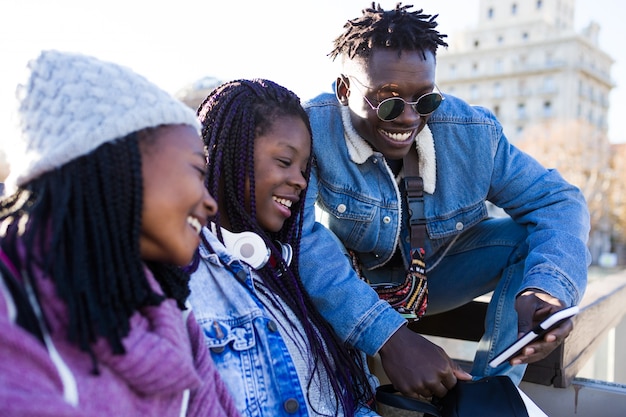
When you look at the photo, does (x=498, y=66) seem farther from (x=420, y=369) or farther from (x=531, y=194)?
(x=420, y=369)

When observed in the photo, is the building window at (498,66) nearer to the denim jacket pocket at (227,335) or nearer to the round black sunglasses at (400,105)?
the round black sunglasses at (400,105)

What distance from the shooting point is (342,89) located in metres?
2.76

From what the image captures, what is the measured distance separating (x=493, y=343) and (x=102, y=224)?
1835 millimetres

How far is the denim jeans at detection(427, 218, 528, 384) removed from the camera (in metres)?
2.46

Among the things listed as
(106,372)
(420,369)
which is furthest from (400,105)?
(106,372)

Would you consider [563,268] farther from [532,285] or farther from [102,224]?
[102,224]

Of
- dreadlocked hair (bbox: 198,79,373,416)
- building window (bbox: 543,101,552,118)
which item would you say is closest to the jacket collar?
dreadlocked hair (bbox: 198,79,373,416)

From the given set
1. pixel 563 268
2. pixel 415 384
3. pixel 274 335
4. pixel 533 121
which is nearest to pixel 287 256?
pixel 274 335

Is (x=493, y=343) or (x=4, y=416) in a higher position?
(x=4, y=416)

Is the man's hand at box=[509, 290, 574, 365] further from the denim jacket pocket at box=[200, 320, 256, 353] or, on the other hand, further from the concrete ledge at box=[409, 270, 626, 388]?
the denim jacket pocket at box=[200, 320, 256, 353]

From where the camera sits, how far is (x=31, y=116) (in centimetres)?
112

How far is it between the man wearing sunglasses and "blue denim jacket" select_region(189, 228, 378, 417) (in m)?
0.46

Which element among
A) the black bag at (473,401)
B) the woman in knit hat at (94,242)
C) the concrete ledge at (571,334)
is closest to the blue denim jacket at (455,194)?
the concrete ledge at (571,334)

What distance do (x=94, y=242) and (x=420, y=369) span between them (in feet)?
3.87
